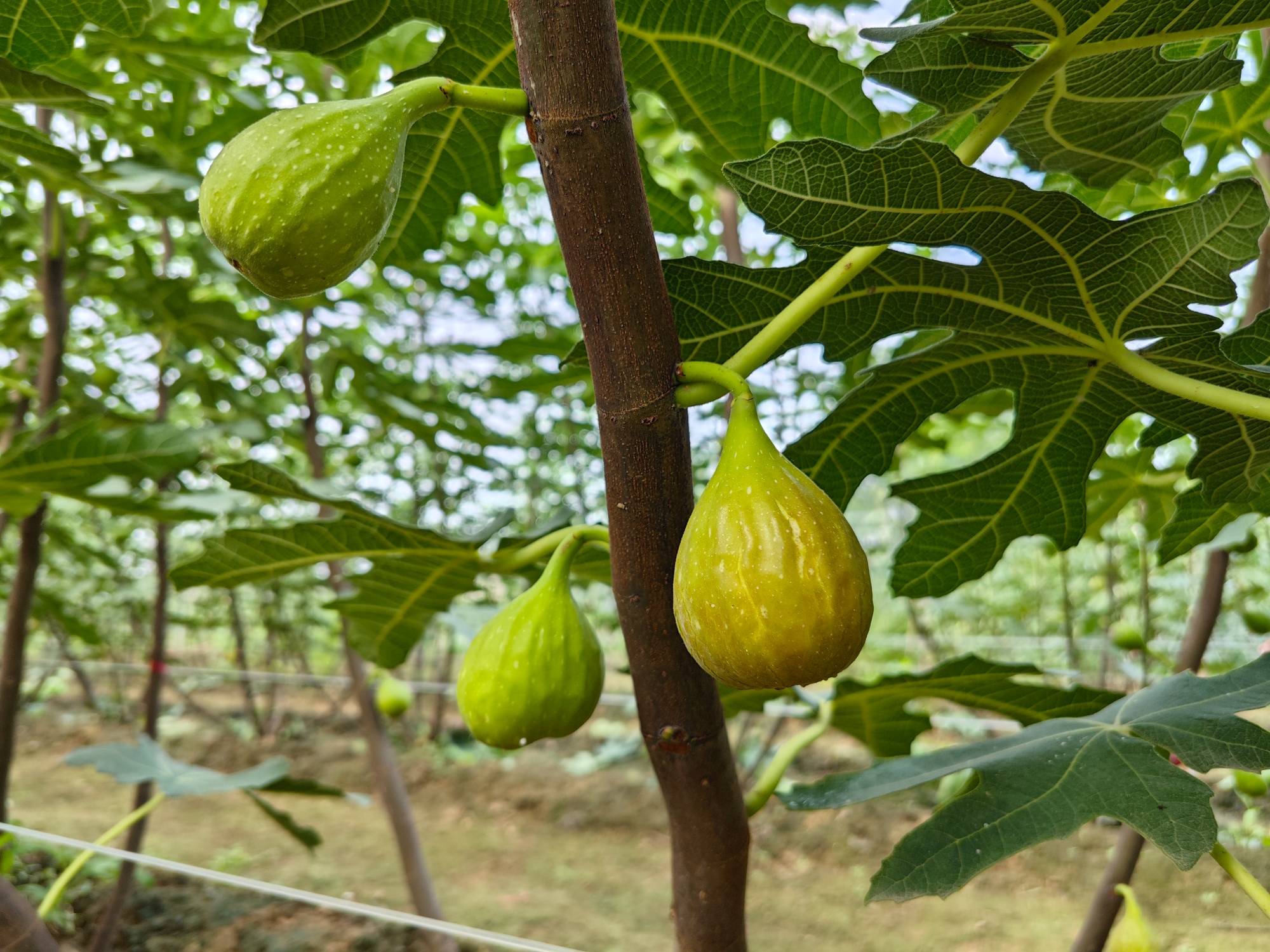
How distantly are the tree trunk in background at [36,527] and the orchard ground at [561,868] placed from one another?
924 millimetres

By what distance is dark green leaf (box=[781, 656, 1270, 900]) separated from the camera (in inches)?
22.0

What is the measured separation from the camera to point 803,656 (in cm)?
40

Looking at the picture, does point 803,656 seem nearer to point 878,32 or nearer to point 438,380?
point 878,32

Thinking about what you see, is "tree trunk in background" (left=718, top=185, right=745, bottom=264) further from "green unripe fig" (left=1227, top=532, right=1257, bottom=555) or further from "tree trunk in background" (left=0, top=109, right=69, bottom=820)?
"tree trunk in background" (left=0, top=109, right=69, bottom=820)

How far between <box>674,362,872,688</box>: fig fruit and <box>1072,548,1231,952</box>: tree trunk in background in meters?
0.56

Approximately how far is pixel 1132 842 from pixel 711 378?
825 mm

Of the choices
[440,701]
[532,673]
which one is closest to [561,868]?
[440,701]

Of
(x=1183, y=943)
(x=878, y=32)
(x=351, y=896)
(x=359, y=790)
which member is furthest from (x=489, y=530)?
(x=359, y=790)

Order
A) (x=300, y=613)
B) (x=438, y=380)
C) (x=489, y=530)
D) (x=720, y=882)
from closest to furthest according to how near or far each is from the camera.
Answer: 1. (x=720, y=882)
2. (x=489, y=530)
3. (x=438, y=380)
4. (x=300, y=613)

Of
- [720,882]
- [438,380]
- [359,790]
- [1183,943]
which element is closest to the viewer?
[720,882]

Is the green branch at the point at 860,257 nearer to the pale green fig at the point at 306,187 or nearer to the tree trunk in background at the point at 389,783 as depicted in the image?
the pale green fig at the point at 306,187

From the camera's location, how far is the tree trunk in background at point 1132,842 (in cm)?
91

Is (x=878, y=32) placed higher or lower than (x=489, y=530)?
higher

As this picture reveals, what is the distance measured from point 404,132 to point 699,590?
10.5 inches
